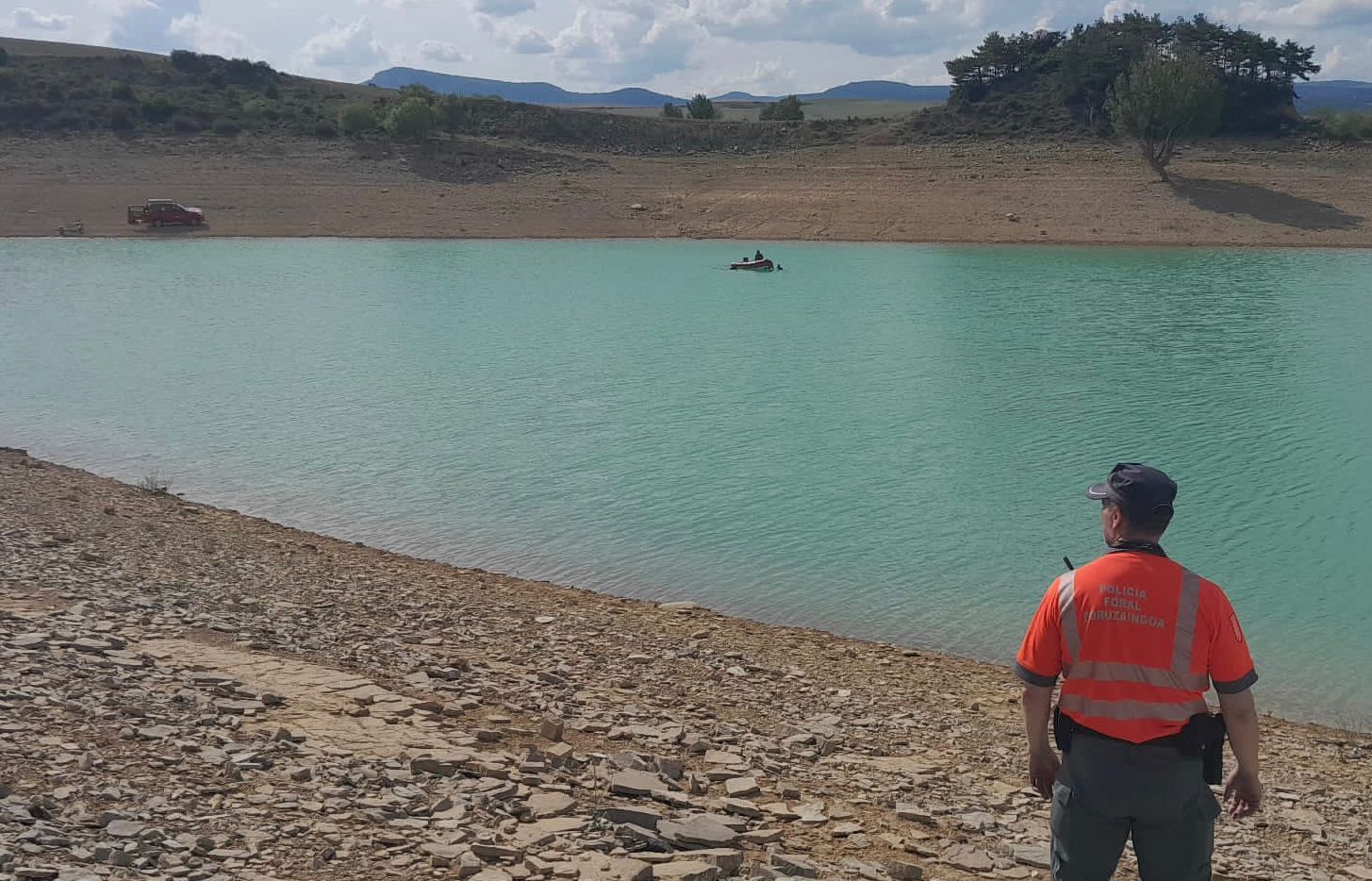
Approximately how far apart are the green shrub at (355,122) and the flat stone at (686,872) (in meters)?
63.6

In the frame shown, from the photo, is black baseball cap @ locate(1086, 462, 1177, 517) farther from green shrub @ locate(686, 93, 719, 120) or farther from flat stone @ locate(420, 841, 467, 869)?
green shrub @ locate(686, 93, 719, 120)

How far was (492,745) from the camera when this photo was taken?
6316 millimetres

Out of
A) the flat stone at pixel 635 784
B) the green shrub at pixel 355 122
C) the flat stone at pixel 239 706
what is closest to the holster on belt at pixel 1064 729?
the flat stone at pixel 635 784

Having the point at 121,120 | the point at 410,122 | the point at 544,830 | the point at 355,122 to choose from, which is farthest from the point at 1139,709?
the point at 121,120

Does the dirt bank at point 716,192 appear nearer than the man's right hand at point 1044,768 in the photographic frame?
No

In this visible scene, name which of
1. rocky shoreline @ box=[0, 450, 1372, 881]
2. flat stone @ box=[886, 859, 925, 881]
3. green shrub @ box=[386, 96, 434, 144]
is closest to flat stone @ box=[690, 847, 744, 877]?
rocky shoreline @ box=[0, 450, 1372, 881]

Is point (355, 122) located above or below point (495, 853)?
above

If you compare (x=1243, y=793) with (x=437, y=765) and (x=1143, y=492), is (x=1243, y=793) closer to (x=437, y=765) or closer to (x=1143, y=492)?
(x=1143, y=492)

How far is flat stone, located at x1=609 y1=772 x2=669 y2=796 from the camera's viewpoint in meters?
5.59

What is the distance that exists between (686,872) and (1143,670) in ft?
6.14

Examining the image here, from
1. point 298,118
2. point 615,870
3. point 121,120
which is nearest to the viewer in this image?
point 615,870

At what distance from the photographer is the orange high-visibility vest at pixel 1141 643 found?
3.75m

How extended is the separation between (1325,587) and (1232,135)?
5640 centimetres

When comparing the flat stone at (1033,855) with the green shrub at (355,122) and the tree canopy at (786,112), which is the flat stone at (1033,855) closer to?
the green shrub at (355,122)
